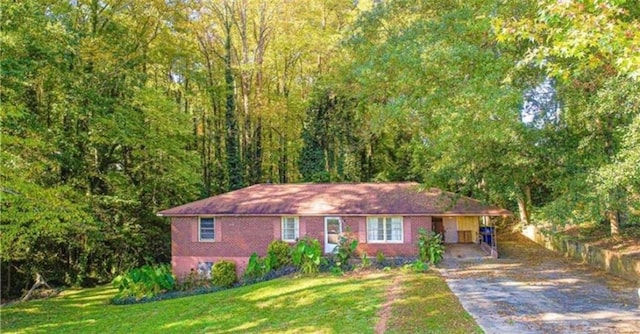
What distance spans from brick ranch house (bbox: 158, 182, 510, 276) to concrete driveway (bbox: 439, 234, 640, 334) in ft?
7.24

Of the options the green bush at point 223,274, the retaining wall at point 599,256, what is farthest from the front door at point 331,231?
the retaining wall at point 599,256

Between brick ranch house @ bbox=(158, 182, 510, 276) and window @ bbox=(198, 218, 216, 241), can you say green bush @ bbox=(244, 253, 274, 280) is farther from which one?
window @ bbox=(198, 218, 216, 241)

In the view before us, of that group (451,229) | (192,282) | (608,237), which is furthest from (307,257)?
(608,237)

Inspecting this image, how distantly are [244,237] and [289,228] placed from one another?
2030 millimetres

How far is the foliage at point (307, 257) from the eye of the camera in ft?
54.0

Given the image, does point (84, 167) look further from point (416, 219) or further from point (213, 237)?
point (416, 219)

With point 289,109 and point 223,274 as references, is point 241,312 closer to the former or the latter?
point 223,274

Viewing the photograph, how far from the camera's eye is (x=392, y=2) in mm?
16969

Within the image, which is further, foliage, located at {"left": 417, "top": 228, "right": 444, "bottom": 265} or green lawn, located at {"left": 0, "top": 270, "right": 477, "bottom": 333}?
foliage, located at {"left": 417, "top": 228, "right": 444, "bottom": 265}

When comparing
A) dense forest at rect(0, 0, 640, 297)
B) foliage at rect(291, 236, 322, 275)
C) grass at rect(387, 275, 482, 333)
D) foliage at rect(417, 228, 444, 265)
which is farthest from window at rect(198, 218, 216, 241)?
grass at rect(387, 275, 482, 333)

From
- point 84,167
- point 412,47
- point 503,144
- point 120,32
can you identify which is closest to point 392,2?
point 412,47

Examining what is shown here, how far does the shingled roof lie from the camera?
18.6 meters

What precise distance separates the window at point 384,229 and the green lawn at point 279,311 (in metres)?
3.46

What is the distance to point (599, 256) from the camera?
50.0 feet
